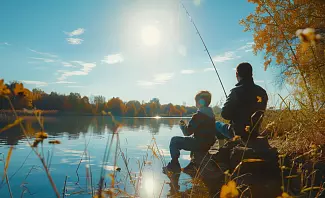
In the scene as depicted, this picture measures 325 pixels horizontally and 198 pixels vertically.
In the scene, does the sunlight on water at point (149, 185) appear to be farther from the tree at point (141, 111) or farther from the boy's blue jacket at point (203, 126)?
the tree at point (141, 111)

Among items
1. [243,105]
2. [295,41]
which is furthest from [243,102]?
[295,41]

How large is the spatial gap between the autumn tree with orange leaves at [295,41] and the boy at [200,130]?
142cm

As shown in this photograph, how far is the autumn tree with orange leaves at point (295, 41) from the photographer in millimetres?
4668

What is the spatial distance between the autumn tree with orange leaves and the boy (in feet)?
4.67

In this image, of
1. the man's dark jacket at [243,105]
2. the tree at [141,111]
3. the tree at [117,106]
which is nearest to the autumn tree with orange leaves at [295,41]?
the man's dark jacket at [243,105]

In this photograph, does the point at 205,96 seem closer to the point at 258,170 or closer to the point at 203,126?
the point at 203,126

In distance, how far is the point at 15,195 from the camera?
10.3 ft

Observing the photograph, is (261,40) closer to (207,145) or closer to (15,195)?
(207,145)

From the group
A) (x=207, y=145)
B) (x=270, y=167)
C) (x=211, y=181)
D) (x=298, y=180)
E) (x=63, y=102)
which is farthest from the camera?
(x=63, y=102)

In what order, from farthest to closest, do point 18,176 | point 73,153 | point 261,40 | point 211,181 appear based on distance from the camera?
point 261,40
point 73,153
point 18,176
point 211,181

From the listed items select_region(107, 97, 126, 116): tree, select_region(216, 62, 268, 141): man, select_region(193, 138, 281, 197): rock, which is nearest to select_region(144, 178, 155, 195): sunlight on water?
select_region(193, 138, 281, 197): rock

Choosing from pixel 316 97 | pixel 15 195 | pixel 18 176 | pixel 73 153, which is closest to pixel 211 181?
pixel 316 97

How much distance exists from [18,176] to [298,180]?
3709mm

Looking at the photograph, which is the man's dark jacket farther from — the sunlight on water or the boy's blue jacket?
the sunlight on water
